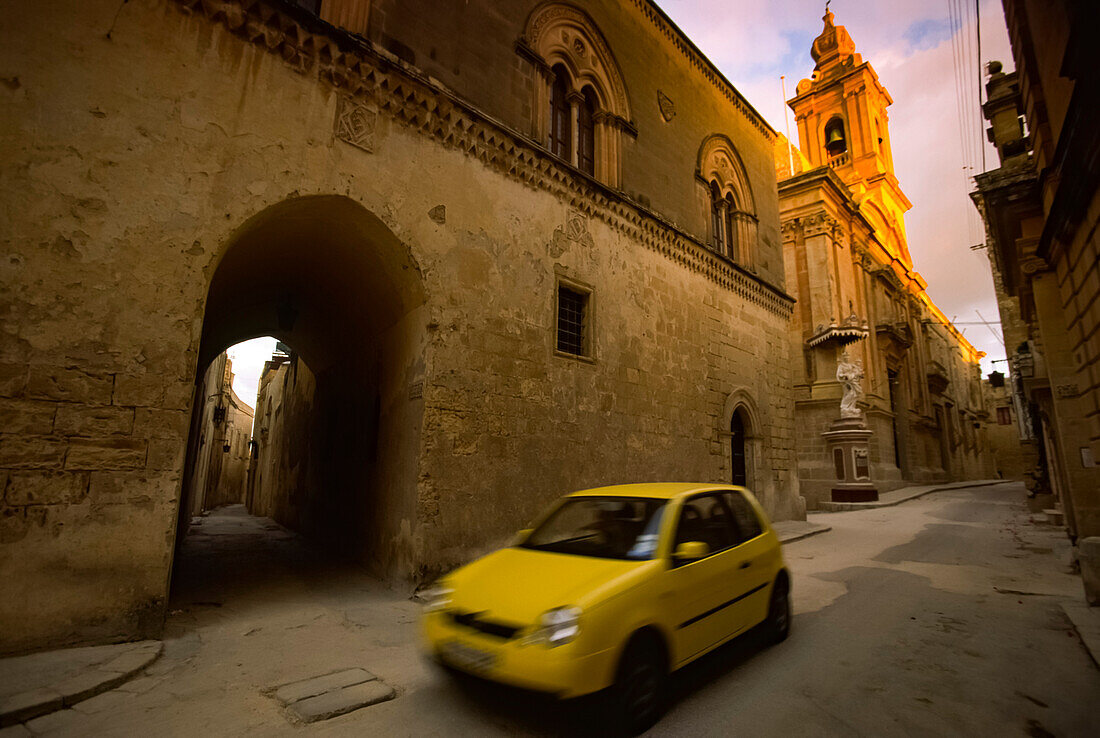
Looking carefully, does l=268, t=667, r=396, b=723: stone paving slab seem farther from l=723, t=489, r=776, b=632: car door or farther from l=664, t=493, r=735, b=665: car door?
l=723, t=489, r=776, b=632: car door

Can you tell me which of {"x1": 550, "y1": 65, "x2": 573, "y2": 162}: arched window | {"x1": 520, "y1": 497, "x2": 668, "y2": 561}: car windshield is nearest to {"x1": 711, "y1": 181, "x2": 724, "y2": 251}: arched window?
{"x1": 550, "y1": 65, "x2": 573, "y2": 162}: arched window

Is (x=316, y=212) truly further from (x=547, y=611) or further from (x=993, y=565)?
(x=993, y=565)

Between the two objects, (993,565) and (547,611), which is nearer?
(547,611)

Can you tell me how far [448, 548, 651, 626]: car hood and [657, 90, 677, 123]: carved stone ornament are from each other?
12.0 metres

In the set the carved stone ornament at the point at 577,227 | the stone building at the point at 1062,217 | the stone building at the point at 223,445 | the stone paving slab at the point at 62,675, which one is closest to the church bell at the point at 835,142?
the stone building at the point at 1062,217

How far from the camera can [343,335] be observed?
10.2m

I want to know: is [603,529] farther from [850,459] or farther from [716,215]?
[850,459]

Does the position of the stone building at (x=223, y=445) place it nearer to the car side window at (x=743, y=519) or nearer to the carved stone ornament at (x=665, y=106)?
the carved stone ornament at (x=665, y=106)

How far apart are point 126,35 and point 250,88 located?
3.72 feet

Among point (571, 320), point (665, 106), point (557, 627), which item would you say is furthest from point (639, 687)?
point (665, 106)

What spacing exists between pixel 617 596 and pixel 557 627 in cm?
43

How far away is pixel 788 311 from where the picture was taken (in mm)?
16859

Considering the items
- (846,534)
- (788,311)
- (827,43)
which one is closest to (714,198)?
(788,311)

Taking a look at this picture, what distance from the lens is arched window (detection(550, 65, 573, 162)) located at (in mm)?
10250
